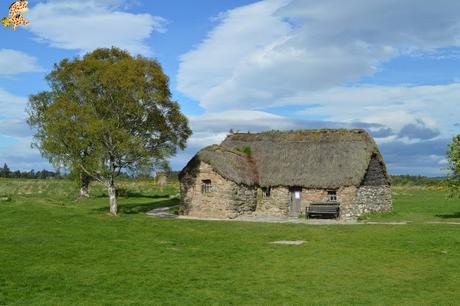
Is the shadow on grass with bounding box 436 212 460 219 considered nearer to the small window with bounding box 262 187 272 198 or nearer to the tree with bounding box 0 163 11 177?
the small window with bounding box 262 187 272 198

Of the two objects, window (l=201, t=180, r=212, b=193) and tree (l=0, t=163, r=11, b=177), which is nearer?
window (l=201, t=180, r=212, b=193)

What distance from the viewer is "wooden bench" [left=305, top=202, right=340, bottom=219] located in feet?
117

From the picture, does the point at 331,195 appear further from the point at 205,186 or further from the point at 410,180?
the point at 410,180

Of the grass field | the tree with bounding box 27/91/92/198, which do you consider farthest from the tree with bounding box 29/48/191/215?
the grass field

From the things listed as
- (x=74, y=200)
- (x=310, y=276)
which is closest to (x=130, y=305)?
(x=310, y=276)

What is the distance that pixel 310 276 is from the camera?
16188 millimetres

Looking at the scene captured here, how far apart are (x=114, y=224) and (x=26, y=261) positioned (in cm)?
1146

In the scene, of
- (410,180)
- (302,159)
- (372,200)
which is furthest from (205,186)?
(410,180)

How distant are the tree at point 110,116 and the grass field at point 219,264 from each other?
20.5ft

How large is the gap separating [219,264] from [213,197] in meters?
19.3

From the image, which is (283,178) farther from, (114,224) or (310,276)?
(310,276)

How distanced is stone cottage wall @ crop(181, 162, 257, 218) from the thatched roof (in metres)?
0.64

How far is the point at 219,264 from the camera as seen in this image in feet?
59.1

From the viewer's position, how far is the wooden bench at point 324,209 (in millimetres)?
35656
